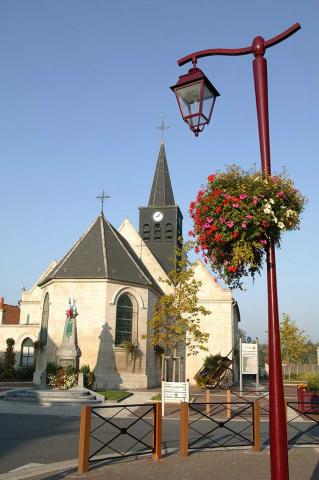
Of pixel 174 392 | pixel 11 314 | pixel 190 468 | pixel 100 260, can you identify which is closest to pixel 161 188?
pixel 100 260

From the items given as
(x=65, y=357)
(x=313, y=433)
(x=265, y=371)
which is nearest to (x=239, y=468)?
(x=313, y=433)

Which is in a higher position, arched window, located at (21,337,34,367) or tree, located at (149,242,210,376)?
tree, located at (149,242,210,376)

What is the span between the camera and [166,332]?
22.0 m

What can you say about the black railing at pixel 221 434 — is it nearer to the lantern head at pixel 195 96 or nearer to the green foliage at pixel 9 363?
the lantern head at pixel 195 96

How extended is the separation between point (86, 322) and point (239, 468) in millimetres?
19106

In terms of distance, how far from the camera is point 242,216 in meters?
4.84

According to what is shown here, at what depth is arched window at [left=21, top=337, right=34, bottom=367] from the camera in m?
34.3

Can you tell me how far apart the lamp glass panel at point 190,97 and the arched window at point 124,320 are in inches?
869

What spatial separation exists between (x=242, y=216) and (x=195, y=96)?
147cm

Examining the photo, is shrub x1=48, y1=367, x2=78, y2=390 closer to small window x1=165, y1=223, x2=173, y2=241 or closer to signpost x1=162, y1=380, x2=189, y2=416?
signpost x1=162, y1=380, x2=189, y2=416

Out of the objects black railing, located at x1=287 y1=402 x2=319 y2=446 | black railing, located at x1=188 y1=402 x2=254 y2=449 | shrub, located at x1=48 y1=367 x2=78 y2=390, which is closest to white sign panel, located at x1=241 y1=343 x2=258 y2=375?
black railing, located at x1=287 y1=402 x2=319 y2=446

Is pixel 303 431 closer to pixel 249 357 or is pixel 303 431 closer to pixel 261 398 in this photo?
pixel 261 398

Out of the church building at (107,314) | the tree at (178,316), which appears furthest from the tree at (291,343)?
the tree at (178,316)

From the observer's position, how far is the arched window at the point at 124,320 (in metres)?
26.2
